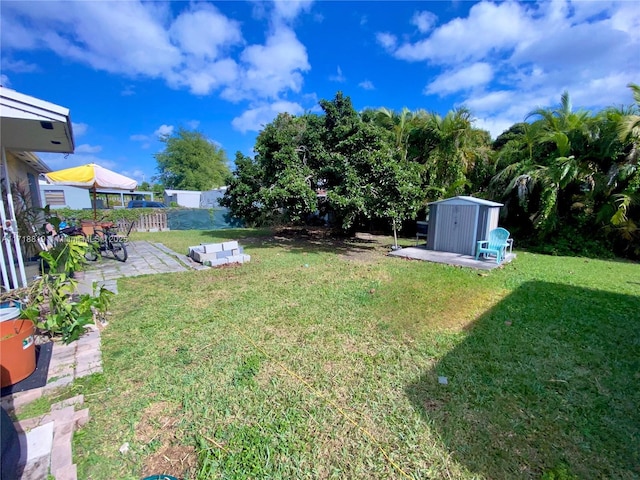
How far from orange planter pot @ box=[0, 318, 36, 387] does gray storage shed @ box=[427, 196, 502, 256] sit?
30.2ft

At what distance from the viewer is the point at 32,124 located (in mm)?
4086

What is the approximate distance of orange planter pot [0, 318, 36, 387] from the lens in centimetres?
239

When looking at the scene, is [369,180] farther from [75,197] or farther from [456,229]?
[75,197]

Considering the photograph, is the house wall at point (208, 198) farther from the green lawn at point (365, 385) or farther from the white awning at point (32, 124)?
the green lawn at point (365, 385)

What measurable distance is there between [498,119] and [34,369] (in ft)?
61.6

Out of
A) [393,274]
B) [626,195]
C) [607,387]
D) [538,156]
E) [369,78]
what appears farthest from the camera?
[369,78]

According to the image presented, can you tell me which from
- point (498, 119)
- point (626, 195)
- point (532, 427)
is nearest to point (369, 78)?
point (498, 119)

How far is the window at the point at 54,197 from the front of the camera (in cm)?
1913

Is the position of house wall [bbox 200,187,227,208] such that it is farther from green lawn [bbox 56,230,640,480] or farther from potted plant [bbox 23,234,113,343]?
potted plant [bbox 23,234,113,343]

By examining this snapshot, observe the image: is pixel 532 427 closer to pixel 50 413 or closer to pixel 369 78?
pixel 50 413

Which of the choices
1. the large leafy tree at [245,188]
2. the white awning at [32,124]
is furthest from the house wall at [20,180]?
the large leafy tree at [245,188]

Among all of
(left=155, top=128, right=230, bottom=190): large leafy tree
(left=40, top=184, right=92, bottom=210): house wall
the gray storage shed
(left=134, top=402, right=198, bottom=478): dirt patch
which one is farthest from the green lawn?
(left=155, top=128, right=230, bottom=190): large leafy tree

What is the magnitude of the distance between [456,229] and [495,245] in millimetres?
1192

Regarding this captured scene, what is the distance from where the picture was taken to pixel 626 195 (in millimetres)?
8180
